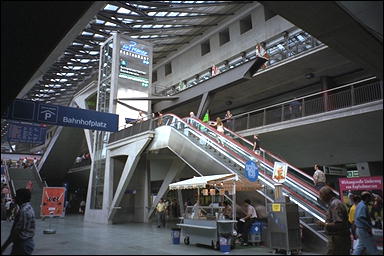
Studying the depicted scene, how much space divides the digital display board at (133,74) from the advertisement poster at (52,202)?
10.7 m

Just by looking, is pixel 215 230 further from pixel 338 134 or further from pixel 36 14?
pixel 338 134

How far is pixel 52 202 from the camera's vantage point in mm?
16734

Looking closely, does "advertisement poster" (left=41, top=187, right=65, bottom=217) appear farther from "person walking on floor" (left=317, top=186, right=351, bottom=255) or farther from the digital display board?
"person walking on floor" (left=317, top=186, right=351, bottom=255)

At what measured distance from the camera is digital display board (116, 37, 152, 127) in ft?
92.0

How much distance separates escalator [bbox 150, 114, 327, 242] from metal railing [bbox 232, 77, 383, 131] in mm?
4621

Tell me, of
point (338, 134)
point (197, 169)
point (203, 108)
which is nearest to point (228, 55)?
point (203, 108)

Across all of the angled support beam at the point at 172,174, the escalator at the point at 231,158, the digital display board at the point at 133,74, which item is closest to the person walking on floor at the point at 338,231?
the escalator at the point at 231,158

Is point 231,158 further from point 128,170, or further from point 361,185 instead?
point 128,170

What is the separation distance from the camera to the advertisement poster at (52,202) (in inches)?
650

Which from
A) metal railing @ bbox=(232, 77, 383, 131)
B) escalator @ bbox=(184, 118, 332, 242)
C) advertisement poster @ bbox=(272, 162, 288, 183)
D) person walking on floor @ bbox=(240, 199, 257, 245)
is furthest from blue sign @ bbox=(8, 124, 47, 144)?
advertisement poster @ bbox=(272, 162, 288, 183)

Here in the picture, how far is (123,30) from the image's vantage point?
102 feet

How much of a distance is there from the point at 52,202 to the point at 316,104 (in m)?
14.3

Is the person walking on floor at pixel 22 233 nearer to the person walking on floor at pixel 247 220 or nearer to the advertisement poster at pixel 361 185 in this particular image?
the person walking on floor at pixel 247 220

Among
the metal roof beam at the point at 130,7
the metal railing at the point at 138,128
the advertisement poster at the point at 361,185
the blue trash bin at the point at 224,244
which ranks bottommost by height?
the blue trash bin at the point at 224,244
